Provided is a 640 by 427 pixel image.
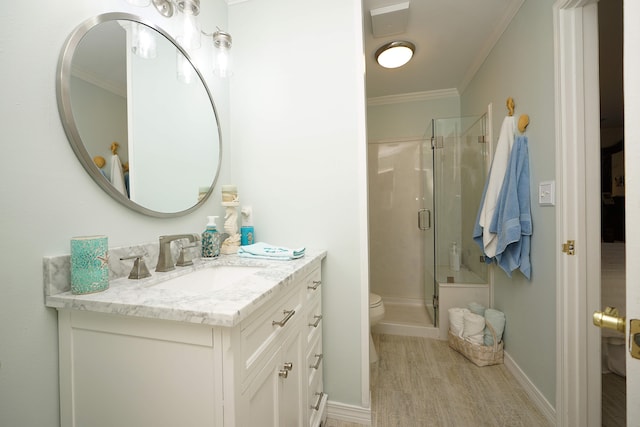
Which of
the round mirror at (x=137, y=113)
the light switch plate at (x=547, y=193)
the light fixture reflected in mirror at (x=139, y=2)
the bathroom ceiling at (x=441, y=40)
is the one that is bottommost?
the light switch plate at (x=547, y=193)

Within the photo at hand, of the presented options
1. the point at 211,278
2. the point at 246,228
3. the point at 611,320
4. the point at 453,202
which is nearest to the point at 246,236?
the point at 246,228

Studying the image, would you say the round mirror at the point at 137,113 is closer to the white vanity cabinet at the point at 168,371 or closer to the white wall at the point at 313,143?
the white wall at the point at 313,143

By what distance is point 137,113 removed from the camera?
0.95 meters

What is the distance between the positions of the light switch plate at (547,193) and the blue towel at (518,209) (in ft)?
0.44

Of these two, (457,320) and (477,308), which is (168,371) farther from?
(477,308)

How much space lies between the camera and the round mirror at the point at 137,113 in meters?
0.78

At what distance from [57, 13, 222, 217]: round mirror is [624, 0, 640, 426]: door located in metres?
1.31

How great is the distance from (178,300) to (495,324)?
217 centimetres

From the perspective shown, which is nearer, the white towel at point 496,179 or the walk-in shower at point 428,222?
the white towel at point 496,179

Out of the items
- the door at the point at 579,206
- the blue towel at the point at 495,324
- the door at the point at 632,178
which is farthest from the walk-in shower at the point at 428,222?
the door at the point at 632,178

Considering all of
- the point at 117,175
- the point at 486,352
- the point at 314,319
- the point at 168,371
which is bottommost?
the point at 486,352

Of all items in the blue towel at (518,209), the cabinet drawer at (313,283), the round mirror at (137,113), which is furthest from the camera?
the blue towel at (518,209)

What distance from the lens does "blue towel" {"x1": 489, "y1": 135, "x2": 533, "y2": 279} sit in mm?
1511

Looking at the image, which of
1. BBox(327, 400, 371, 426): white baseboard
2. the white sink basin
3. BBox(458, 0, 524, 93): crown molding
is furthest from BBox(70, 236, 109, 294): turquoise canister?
BBox(458, 0, 524, 93): crown molding
